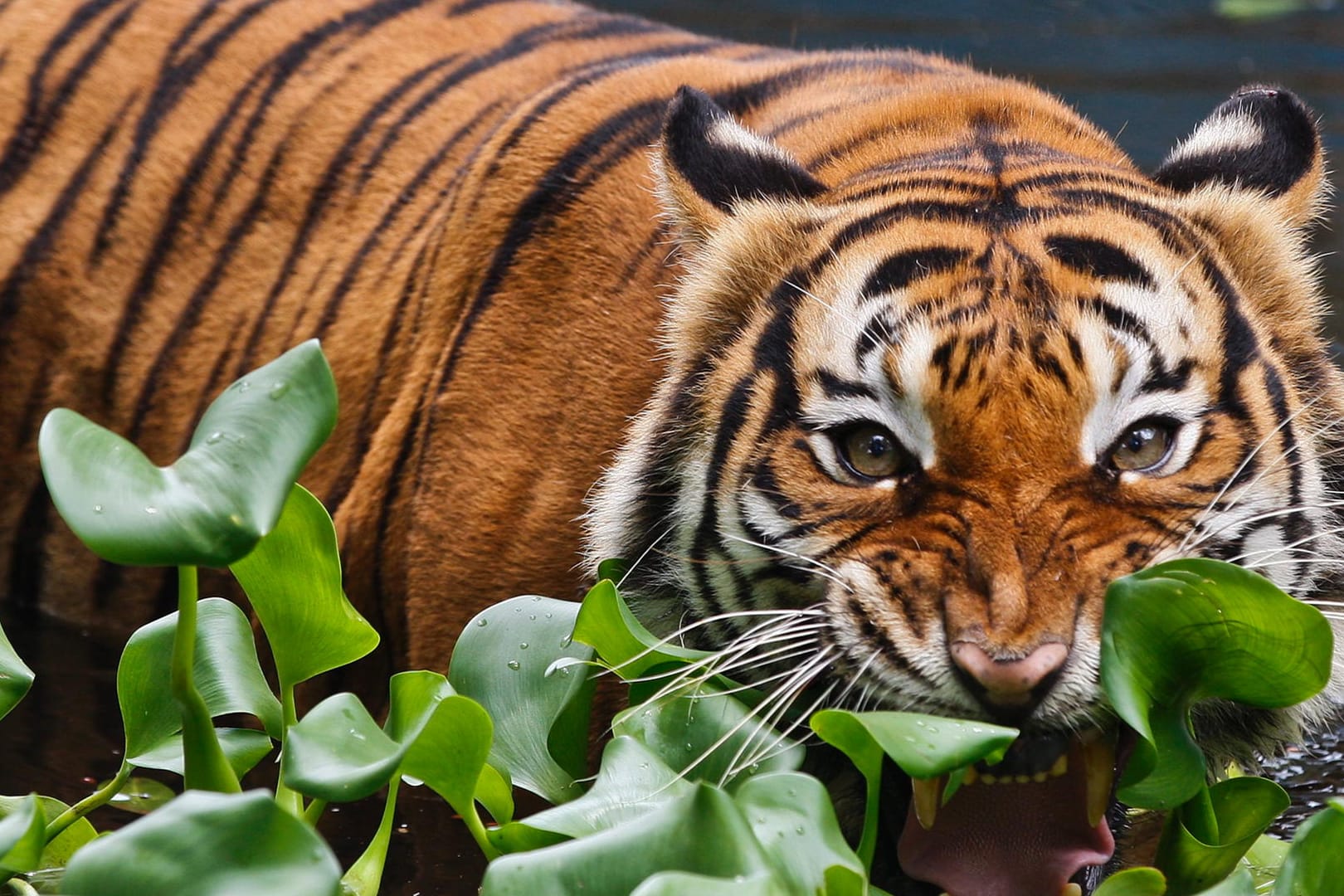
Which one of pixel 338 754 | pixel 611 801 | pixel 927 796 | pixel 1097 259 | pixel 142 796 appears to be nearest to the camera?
pixel 338 754

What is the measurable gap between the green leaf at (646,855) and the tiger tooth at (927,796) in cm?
36

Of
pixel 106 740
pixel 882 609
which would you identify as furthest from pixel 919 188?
pixel 106 740

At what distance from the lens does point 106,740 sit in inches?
120

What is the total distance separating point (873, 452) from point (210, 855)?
2.73ft

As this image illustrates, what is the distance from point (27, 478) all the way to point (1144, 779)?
7.32 ft

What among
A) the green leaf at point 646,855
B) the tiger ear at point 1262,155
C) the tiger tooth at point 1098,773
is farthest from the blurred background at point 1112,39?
the green leaf at point 646,855

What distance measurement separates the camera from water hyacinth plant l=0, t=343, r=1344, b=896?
157 cm

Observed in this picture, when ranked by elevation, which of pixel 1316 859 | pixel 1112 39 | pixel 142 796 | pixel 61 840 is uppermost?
pixel 1112 39

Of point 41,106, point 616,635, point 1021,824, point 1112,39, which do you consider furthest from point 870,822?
point 1112,39

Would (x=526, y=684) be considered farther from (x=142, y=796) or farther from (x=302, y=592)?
(x=142, y=796)

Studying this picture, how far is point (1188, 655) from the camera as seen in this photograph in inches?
71.7

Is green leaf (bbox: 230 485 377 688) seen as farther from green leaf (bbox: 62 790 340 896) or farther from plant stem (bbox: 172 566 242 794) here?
green leaf (bbox: 62 790 340 896)

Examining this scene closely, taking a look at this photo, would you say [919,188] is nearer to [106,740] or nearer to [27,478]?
[106,740]

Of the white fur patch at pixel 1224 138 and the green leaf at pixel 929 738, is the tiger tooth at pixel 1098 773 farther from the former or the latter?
the white fur patch at pixel 1224 138
